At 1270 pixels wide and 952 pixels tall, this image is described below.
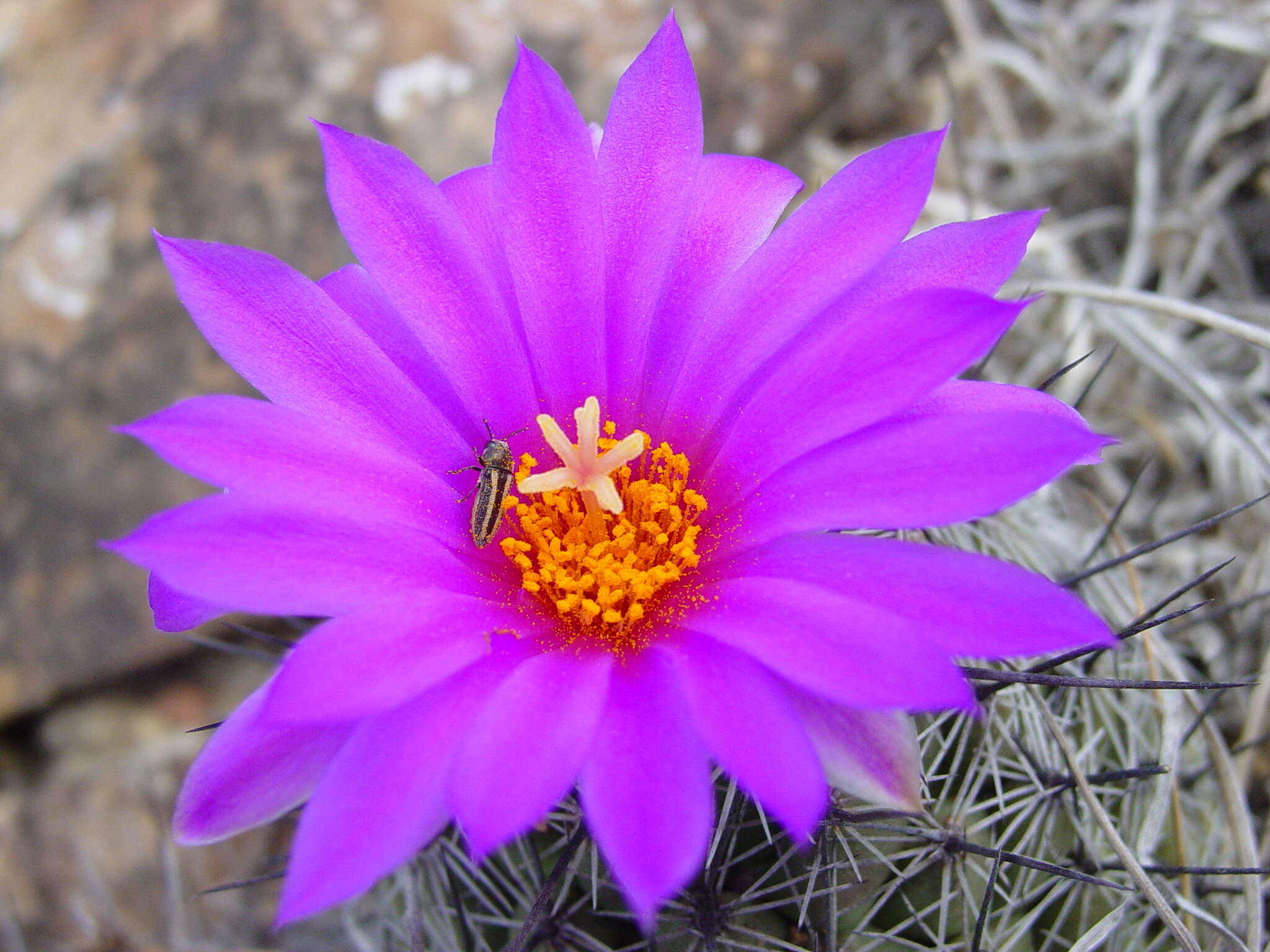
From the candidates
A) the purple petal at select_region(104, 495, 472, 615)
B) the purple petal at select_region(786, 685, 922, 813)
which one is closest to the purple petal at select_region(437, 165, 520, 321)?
the purple petal at select_region(104, 495, 472, 615)

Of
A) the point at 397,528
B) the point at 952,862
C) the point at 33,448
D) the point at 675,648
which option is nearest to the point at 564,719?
the point at 675,648

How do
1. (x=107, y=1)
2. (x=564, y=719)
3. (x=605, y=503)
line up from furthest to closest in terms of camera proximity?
(x=107, y=1), (x=605, y=503), (x=564, y=719)

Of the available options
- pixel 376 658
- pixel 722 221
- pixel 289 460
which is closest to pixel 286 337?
pixel 289 460

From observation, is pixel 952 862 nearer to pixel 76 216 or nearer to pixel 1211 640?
pixel 1211 640

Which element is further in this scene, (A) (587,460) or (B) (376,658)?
(A) (587,460)

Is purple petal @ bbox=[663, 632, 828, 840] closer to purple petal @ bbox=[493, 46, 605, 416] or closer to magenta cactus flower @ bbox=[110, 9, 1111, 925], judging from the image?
magenta cactus flower @ bbox=[110, 9, 1111, 925]

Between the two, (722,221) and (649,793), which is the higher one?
(722,221)

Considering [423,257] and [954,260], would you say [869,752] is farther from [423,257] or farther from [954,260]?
[423,257]
